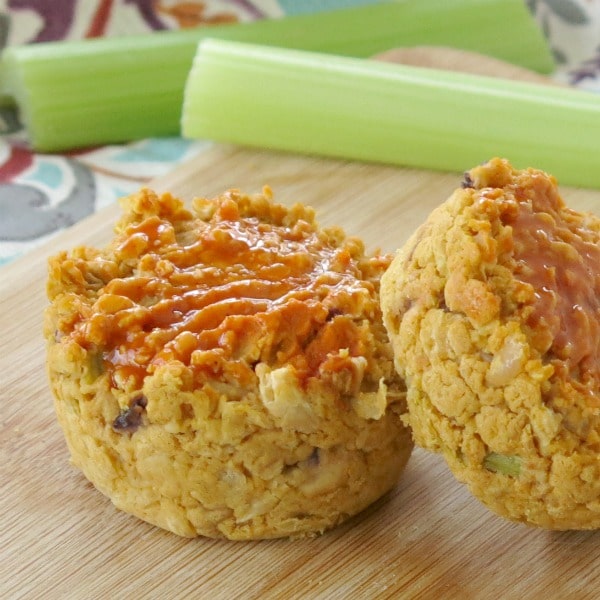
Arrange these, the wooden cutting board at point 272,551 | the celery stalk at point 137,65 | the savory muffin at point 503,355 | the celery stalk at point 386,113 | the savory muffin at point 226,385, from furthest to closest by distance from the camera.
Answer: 1. the celery stalk at point 137,65
2. the celery stalk at point 386,113
3. the wooden cutting board at point 272,551
4. the savory muffin at point 226,385
5. the savory muffin at point 503,355

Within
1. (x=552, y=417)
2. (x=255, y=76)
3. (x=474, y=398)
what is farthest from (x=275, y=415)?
(x=255, y=76)

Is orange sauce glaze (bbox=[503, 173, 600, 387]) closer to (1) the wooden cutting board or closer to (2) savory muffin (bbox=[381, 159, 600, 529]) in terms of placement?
(2) savory muffin (bbox=[381, 159, 600, 529])

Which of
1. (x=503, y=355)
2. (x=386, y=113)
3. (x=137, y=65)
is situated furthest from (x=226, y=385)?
(x=137, y=65)

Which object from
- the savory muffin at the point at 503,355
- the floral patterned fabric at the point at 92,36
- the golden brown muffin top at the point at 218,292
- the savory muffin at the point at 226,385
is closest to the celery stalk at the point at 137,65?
the floral patterned fabric at the point at 92,36

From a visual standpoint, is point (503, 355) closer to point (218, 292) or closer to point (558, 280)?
point (558, 280)

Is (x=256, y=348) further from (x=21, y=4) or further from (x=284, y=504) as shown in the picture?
(x=21, y=4)

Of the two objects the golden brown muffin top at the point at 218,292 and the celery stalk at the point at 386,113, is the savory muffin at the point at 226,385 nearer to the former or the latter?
the golden brown muffin top at the point at 218,292
